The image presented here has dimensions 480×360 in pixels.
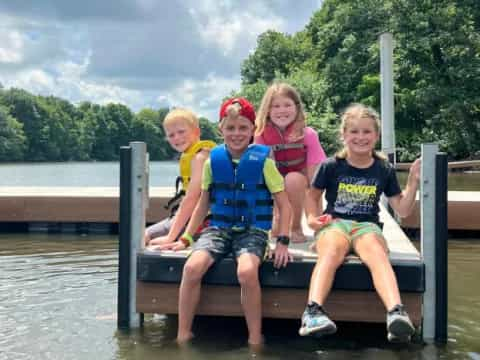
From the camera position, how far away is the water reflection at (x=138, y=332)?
3.57 meters

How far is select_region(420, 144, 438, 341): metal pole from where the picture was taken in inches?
146

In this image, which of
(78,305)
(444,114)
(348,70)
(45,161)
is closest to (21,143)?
(45,161)

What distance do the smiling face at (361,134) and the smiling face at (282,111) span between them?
631 mm

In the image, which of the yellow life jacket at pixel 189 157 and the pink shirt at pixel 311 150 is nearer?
the yellow life jacket at pixel 189 157

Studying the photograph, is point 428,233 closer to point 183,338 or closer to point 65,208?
point 183,338

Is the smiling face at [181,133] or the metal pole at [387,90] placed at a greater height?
the metal pole at [387,90]

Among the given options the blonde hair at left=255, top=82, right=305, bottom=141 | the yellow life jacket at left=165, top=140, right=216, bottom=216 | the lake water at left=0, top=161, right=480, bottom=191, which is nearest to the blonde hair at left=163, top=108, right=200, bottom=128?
the yellow life jacket at left=165, top=140, right=216, bottom=216

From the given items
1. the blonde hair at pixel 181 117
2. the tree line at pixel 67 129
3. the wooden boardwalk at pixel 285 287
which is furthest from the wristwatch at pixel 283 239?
the tree line at pixel 67 129

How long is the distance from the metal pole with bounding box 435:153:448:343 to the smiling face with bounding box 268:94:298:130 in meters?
1.14

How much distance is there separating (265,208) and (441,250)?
1.07 metres

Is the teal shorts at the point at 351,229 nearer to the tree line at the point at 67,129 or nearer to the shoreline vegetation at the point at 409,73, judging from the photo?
the shoreline vegetation at the point at 409,73

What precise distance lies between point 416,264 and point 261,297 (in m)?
0.91

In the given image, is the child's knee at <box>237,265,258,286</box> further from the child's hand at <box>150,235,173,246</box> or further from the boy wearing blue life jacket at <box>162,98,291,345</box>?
the child's hand at <box>150,235,173,246</box>

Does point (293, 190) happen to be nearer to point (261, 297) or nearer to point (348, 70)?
point (261, 297)
